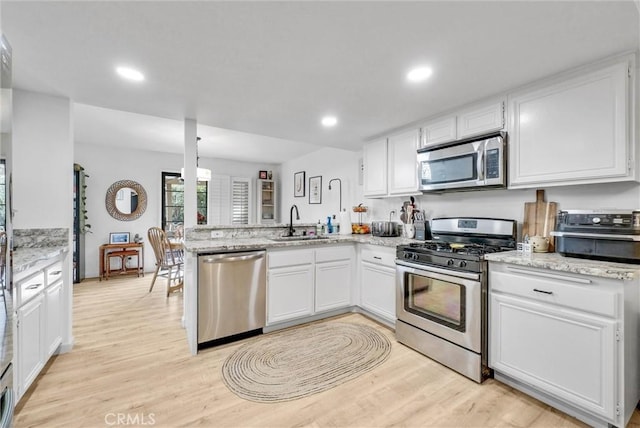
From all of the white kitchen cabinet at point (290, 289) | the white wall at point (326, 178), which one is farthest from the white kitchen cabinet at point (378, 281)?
the white wall at point (326, 178)

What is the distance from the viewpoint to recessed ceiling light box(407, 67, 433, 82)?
1959mm

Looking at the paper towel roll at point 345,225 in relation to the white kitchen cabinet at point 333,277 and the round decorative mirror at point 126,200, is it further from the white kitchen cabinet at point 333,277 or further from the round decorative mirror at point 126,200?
the round decorative mirror at point 126,200

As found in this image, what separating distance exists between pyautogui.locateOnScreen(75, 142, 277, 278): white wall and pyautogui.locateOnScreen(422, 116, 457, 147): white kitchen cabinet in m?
5.07

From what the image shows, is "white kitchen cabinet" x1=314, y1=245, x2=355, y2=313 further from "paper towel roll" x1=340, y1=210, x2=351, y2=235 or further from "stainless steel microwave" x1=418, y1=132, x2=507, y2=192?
"stainless steel microwave" x1=418, y1=132, x2=507, y2=192

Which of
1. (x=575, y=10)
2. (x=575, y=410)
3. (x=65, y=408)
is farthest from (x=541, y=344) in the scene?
(x=65, y=408)

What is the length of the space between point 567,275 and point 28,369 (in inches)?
133

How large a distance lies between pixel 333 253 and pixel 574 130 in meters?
2.28

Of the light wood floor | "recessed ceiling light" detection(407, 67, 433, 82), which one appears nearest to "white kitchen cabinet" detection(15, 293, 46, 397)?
the light wood floor

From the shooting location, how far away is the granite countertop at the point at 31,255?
1654 millimetres

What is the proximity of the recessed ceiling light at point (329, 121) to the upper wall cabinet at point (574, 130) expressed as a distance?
1590 mm

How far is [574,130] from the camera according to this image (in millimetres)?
1908

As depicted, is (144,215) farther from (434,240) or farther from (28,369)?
(434,240)

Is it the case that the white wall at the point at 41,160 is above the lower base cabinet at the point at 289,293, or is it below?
above

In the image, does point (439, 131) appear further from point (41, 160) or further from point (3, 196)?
point (41, 160)
